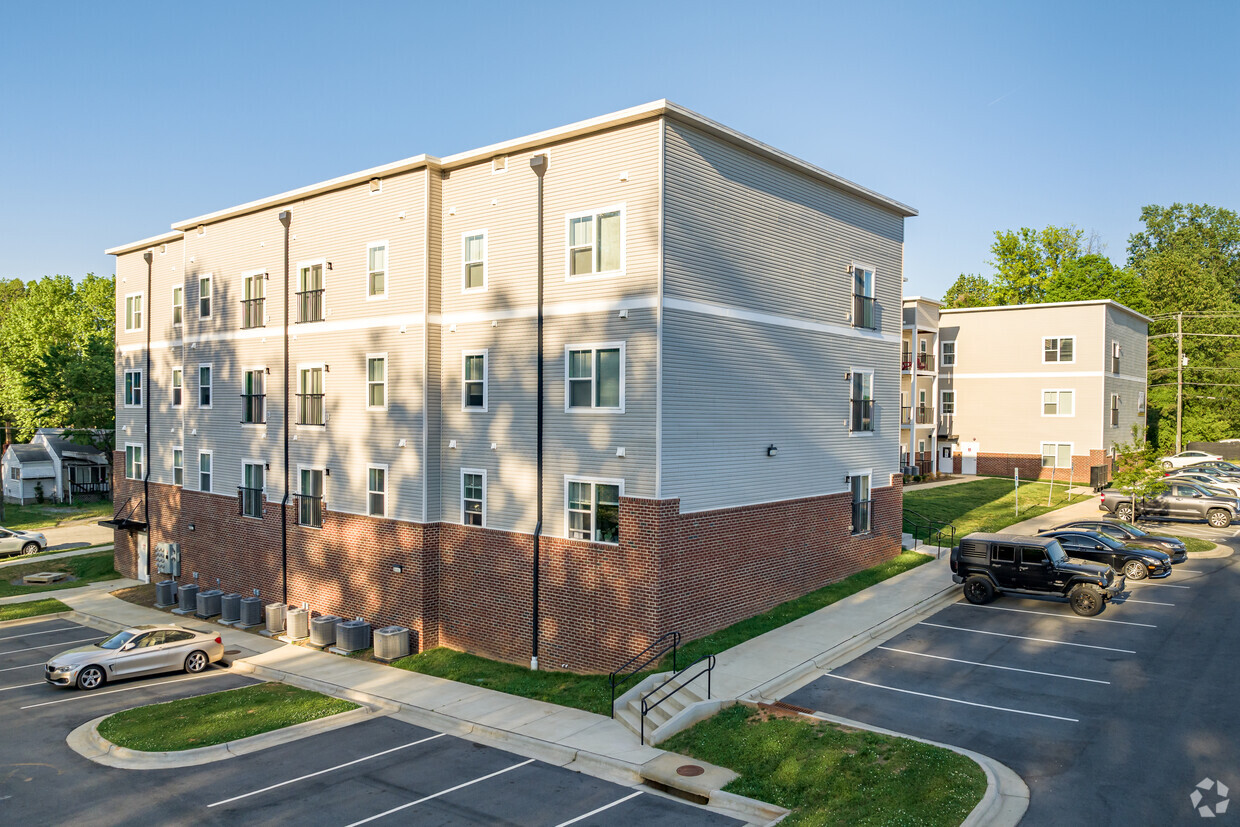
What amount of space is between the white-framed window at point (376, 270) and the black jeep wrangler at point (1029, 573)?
727 inches

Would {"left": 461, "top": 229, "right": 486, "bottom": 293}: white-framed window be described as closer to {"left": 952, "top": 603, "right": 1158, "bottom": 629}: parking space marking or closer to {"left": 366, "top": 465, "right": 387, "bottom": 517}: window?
{"left": 366, "top": 465, "right": 387, "bottom": 517}: window

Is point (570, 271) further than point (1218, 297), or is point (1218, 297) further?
point (1218, 297)

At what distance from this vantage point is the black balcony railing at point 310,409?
26500 mm

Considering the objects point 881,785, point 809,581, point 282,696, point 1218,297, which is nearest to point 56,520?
point 282,696

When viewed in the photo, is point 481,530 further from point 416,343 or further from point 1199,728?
point 1199,728

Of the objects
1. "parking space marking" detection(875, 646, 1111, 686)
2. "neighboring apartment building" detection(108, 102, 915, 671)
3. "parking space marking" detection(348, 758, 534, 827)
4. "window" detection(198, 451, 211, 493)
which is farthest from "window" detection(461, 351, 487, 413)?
"window" detection(198, 451, 211, 493)

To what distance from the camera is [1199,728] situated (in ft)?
46.2

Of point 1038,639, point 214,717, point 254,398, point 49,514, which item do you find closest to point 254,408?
point 254,398

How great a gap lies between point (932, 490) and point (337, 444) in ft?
99.9

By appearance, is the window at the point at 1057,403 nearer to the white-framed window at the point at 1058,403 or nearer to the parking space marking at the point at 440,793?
the white-framed window at the point at 1058,403

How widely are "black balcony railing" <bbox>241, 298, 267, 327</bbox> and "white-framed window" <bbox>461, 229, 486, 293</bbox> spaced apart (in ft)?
33.0

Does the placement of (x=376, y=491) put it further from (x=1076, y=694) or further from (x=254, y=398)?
(x=1076, y=694)

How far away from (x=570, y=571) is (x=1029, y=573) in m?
12.3

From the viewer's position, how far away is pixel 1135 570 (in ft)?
81.5
